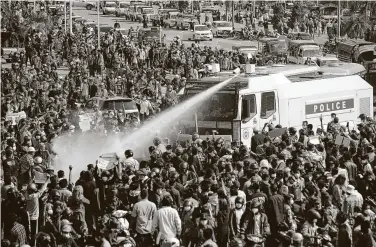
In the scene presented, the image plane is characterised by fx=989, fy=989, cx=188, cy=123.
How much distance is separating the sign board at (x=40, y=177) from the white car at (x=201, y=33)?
138ft

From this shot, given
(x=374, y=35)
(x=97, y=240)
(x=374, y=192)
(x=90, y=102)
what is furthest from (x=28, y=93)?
(x=374, y=35)

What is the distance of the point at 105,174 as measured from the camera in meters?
18.9

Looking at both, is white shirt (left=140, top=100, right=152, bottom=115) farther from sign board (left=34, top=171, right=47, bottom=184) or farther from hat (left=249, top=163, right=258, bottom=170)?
hat (left=249, top=163, right=258, bottom=170)

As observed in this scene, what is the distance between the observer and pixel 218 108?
26.1 m

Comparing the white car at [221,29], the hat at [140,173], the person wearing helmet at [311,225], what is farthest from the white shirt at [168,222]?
the white car at [221,29]

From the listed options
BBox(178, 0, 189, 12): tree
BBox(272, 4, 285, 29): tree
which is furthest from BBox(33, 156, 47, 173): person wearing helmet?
BBox(178, 0, 189, 12): tree

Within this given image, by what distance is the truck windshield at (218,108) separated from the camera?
25.9 m

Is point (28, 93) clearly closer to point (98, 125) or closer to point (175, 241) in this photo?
point (98, 125)

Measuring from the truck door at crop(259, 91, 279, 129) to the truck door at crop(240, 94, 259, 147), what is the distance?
0.35 m

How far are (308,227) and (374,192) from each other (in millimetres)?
3862

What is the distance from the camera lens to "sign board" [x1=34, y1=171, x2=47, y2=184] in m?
19.8

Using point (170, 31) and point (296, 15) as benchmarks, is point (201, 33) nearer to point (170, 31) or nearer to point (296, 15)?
point (170, 31)

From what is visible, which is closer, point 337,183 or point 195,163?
point 337,183

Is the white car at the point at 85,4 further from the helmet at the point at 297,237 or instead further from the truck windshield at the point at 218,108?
the helmet at the point at 297,237
